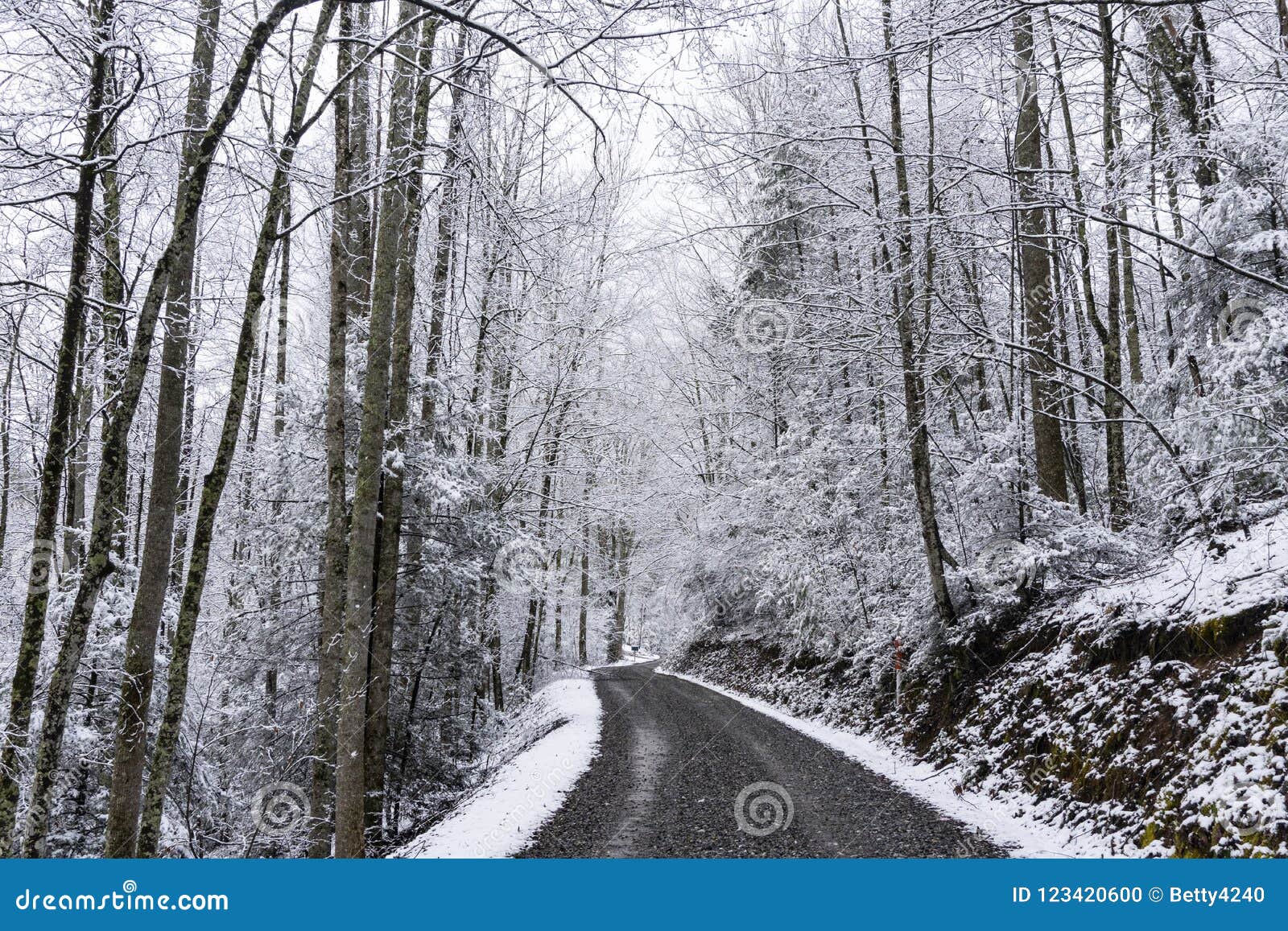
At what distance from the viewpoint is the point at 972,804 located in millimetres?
7062

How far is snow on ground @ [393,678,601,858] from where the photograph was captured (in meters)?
6.07

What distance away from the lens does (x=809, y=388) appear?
15.2 meters

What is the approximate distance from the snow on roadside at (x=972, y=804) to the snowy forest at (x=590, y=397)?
17cm

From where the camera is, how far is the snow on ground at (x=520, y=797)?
19.9 feet

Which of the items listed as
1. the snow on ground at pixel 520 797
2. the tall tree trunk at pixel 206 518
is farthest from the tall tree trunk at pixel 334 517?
the snow on ground at pixel 520 797

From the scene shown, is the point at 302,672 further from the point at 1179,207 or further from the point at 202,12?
the point at 1179,207

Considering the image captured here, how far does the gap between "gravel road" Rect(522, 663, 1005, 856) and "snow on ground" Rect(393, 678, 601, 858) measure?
0.19 meters

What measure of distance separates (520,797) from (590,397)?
10.6 metres

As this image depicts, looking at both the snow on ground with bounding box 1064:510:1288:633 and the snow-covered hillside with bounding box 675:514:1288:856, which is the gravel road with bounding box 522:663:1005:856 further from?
the snow on ground with bounding box 1064:510:1288:633

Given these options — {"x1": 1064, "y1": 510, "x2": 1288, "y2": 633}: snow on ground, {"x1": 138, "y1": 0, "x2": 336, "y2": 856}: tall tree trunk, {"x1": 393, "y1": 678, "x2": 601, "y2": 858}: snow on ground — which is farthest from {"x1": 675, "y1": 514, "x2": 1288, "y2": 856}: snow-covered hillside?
{"x1": 138, "y1": 0, "x2": 336, "y2": 856}: tall tree trunk

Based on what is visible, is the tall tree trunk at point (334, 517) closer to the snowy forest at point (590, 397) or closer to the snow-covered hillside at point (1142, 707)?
the snowy forest at point (590, 397)

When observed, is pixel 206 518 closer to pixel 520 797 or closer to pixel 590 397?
pixel 520 797

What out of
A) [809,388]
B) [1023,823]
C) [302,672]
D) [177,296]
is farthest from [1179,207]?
[302,672]

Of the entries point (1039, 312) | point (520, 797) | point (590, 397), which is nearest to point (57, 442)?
point (520, 797)
